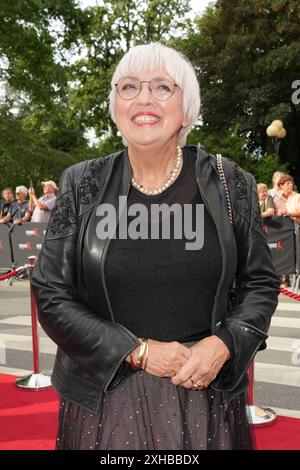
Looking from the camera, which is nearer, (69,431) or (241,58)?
(69,431)

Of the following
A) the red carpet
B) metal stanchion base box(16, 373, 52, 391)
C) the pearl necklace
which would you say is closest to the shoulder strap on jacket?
the pearl necklace

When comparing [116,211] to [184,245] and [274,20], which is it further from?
[274,20]

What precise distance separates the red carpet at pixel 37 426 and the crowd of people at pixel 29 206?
7.38m

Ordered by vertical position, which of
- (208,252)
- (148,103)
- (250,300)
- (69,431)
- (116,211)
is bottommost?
(69,431)

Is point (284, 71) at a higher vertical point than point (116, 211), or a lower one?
higher

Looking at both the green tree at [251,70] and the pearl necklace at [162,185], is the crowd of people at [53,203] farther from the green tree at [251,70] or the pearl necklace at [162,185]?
the green tree at [251,70]

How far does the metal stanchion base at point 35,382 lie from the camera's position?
5324 millimetres

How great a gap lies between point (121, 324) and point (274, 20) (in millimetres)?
27176

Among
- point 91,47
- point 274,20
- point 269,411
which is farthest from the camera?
point 91,47

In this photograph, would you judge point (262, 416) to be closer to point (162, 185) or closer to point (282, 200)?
point (162, 185)

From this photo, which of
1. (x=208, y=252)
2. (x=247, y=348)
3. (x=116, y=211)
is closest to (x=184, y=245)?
(x=208, y=252)

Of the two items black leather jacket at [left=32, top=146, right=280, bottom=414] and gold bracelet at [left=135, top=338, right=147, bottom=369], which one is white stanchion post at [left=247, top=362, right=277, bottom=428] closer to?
black leather jacket at [left=32, top=146, right=280, bottom=414]

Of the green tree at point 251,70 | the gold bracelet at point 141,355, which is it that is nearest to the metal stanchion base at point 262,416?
the gold bracelet at point 141,355

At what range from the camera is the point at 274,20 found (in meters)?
26.6
